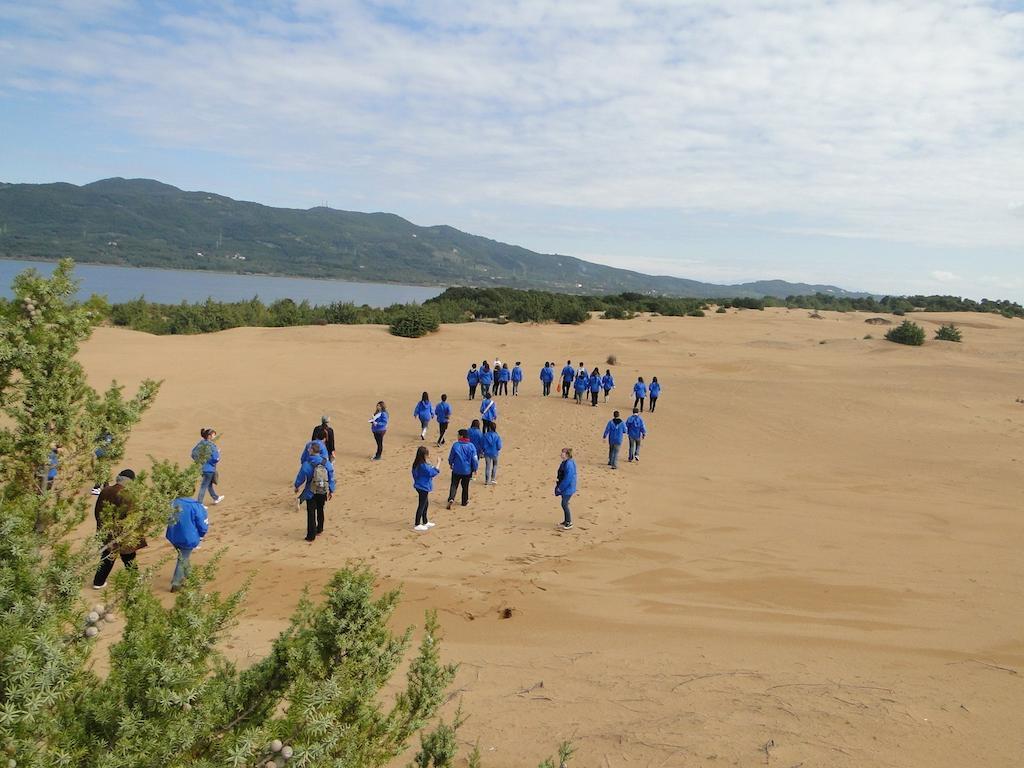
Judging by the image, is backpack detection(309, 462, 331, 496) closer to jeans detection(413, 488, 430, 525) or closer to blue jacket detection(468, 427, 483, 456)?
jeans detection(413, 488, 430, 525)

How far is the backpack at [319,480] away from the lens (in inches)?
374

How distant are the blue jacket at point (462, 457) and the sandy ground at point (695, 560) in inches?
28.3

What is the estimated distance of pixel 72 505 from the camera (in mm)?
3270

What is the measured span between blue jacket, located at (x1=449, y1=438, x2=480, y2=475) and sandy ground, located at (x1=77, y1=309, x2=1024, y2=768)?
0.72 m

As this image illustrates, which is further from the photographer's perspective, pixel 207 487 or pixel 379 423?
pixel 379 423

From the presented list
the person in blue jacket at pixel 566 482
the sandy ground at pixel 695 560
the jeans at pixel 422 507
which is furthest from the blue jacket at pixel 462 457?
the person in blue jacket at pixel 566 482

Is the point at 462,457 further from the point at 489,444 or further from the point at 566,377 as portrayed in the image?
the point at 566,377

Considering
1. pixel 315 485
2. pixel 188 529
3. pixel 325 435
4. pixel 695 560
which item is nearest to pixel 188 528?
pixel 188 529

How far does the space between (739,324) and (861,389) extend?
2054 cm

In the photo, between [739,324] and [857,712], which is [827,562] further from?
[739,324]

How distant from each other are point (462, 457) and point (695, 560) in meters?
4.11

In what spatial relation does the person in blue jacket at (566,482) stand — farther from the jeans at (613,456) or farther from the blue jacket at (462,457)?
the jeans at (613,456)

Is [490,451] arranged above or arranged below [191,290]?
below

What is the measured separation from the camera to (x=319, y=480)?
31.2 feet
